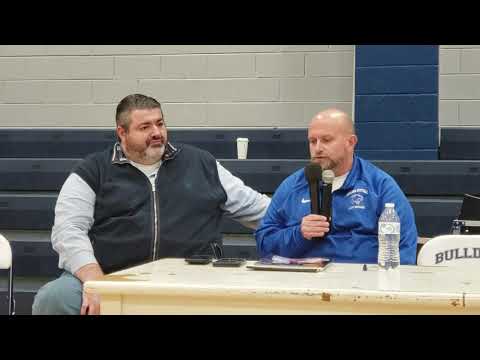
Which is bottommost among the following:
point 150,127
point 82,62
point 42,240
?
point 42,240

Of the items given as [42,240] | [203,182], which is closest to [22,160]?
[42,240]

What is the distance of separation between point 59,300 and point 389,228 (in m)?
1.14

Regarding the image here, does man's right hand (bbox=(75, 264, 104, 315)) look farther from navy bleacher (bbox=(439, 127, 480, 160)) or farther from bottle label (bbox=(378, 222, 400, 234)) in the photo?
navy bleacher (bbox=(439, 127, 480, 160))

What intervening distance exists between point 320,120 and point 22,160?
105 inches

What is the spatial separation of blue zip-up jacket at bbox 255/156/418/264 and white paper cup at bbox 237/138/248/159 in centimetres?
216

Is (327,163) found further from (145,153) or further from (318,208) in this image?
(145,153)

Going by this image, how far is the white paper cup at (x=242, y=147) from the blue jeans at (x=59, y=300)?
2443 mm

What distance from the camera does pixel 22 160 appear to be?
4.63 m

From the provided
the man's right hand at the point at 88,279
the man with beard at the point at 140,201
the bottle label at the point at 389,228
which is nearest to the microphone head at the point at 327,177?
the bottle label at the point at 389,228

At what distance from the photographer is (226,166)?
4.49 metres

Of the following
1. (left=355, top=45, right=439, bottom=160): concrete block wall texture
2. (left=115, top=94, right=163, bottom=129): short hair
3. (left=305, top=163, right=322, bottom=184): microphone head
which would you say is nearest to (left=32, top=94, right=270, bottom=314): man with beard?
(left=115, top=94, right=163, bottom=129): short hair

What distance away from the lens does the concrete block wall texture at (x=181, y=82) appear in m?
5.21

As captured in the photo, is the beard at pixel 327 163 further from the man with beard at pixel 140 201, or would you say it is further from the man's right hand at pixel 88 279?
the man's right hand at pixel 88 279
